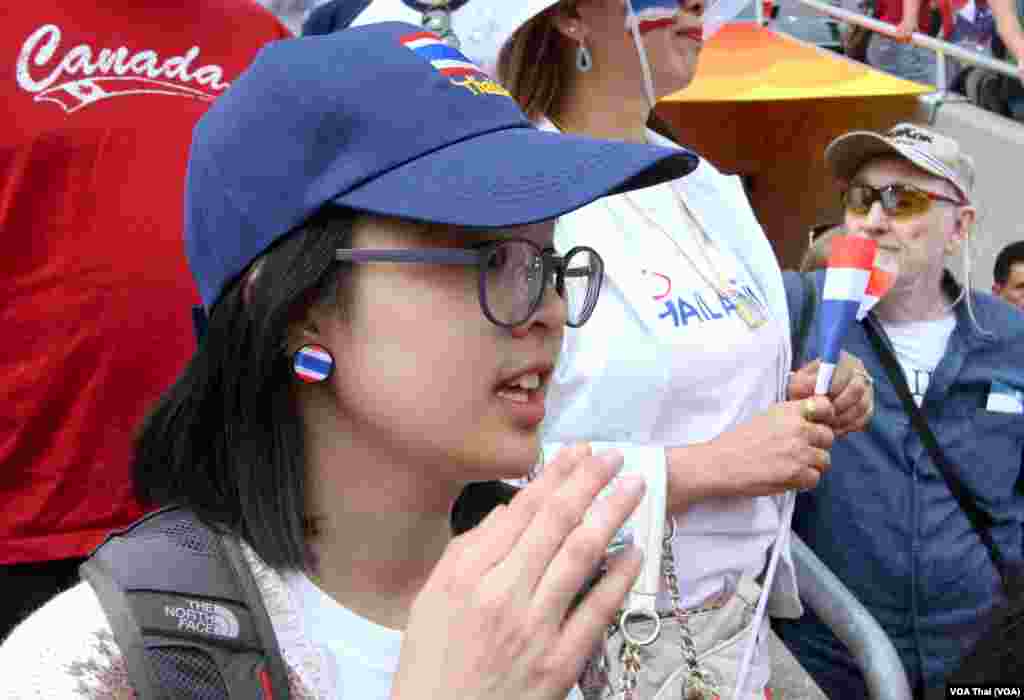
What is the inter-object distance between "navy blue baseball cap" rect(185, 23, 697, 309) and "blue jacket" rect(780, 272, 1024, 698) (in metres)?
1.83

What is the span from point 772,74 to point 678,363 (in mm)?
5467

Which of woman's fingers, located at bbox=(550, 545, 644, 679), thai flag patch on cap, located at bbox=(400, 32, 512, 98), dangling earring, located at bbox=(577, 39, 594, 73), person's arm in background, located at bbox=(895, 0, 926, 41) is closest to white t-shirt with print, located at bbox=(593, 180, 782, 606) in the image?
dangling earring, located at bbox=(577, 39, 594, 73)

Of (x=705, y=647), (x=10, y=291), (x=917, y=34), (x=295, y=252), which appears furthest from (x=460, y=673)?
(x=917, y=34)

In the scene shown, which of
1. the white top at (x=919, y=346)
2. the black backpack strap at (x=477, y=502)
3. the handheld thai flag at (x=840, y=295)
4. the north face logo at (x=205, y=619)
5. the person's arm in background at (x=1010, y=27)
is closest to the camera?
the north face logo at (x=205, y=619)

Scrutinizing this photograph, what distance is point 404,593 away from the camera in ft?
5.00

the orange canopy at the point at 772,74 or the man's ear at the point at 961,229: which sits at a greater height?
the man's ear at the point at 961,229

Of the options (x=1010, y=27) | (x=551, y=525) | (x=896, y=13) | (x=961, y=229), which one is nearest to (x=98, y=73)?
(x=551, y=525)

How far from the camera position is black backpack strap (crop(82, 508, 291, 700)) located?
1.17 m

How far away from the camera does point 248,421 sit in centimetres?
145

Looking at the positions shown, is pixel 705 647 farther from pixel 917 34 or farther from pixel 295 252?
pixel 917 34

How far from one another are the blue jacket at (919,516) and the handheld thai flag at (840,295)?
867 mm

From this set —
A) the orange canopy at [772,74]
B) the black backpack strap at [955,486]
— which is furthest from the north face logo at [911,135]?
the orange canopy at [772,74]

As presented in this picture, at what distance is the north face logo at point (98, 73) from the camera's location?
2146mm

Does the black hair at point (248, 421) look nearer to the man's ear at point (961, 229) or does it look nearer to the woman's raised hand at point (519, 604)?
the woman's raised hand at point (519, 604)
